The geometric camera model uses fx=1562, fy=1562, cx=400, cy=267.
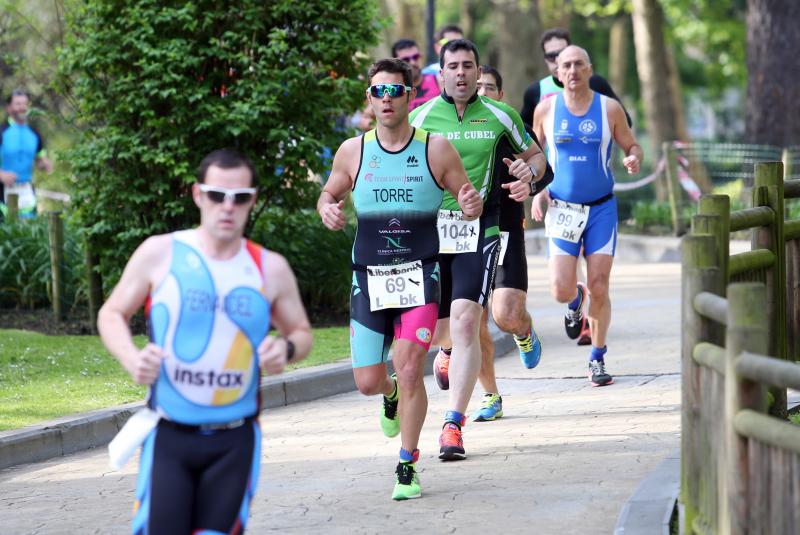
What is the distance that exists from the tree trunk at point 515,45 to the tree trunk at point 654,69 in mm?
2628

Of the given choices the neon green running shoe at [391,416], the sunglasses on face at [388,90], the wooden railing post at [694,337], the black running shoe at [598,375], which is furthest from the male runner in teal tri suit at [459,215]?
the wooden railing post at [694,337]

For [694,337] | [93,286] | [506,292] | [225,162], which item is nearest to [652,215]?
[93,286]

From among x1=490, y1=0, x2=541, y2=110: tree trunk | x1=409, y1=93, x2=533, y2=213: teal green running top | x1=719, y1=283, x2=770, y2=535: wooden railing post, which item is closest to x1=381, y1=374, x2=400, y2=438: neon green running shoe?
x1=409, y1=93, x2=533, y2=213: teal green running top

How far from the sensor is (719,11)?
155 ft

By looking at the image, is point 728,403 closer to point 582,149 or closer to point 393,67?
point 393,67

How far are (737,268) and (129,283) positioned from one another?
3.29 m

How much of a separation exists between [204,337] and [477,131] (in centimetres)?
384

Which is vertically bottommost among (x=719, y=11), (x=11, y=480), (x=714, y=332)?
(x=11, y=480)

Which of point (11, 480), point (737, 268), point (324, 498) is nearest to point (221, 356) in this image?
point (324, 498)

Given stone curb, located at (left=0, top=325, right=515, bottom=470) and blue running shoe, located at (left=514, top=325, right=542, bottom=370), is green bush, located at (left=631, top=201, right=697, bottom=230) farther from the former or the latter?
blue running shoe, located at (left=514, top=325, right=542, bottom=370)

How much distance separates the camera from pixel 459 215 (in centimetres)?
820

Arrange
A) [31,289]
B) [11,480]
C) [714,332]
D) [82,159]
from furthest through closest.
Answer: [31,289] → [82,159] → [11,480] → [714,332]

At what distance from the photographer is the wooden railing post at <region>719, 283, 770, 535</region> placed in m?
4.74

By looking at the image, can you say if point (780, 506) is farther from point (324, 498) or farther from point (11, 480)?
point (11, 480)
